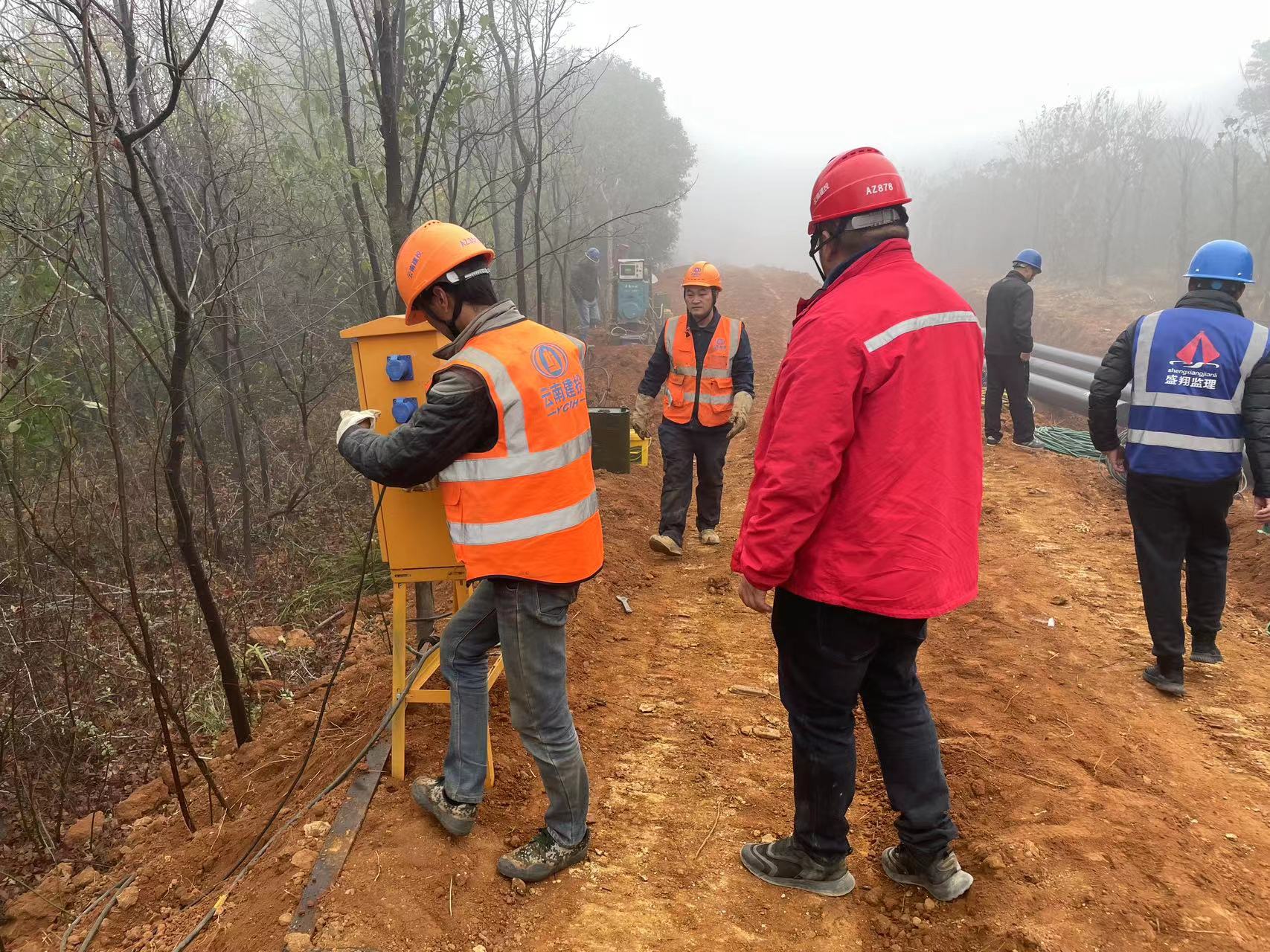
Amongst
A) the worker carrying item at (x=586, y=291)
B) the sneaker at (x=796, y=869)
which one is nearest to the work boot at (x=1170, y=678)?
the sneaker at (x=796, y=869)

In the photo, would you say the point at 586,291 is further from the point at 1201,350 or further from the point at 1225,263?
the point at 1201,350

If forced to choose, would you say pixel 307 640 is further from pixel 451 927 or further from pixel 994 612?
pixel 994 612

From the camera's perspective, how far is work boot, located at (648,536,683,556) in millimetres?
5883

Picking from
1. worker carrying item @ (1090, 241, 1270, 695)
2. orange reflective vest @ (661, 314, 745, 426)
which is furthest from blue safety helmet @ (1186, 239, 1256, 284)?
orange reflective vest @ (661, 314, 745, 426)

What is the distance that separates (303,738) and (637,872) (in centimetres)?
187

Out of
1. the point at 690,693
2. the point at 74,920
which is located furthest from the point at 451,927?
the point at 690,693

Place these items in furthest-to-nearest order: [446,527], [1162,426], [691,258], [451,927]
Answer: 1. [691,258]
2. [1162,426]
3. [446,527]
4. [451,927]

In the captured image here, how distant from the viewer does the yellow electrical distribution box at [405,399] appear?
2609mm

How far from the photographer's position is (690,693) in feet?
13.1

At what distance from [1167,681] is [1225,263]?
7.07ft

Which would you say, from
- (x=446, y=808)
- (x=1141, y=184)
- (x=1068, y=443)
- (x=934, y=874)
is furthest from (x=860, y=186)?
(x=1141, y=184)

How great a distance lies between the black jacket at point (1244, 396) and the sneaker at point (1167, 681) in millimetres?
998

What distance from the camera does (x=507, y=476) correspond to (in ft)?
7.34

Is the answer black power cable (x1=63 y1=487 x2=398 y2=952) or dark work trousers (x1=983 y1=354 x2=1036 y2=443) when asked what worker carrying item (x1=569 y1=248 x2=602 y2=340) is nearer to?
dark work trousers (x1=983 y1=354 x2=1036 y2=443)
